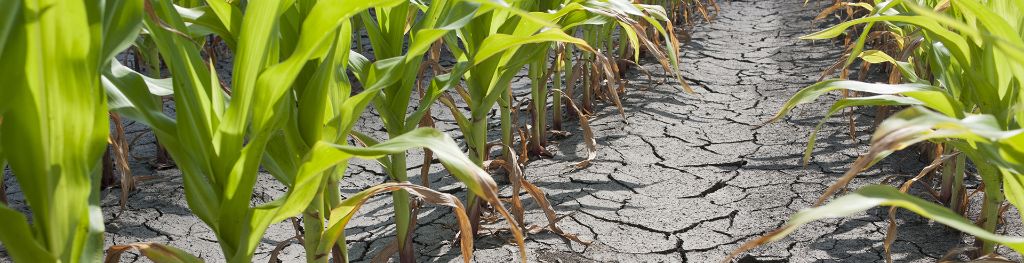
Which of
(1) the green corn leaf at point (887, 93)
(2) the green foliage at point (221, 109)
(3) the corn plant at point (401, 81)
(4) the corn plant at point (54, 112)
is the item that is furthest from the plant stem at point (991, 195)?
(4) the corn plant at point (54, 112)

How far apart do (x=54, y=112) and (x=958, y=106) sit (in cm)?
112

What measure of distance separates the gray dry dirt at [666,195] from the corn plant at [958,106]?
0.31 metres

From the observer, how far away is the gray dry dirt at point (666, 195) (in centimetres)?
208

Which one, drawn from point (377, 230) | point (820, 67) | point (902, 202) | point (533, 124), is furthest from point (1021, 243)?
point (820, 67)

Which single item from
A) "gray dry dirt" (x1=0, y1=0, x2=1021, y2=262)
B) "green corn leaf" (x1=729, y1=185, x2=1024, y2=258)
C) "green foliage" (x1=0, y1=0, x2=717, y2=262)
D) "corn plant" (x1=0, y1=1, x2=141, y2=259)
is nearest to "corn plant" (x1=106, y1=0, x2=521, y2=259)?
"green foliage" (x1=0, y1=0, x2=717, y2=262)

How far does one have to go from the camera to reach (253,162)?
1.14m

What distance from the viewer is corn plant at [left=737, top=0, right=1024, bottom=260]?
3.00ft

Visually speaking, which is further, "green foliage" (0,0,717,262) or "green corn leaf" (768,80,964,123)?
"green corn leaf" (768,80,964,123)

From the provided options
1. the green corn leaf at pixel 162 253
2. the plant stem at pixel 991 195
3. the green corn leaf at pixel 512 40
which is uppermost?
the green corn leaf at pixel 512 40

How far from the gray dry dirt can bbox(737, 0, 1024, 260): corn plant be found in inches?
12.3

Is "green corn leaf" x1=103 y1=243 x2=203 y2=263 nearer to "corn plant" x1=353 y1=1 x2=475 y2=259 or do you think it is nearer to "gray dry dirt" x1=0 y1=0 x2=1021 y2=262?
"corn plant" x1=353 y1=1 x2=475 y2=259

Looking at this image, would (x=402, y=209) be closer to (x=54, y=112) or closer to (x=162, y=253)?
(x=162, y=253)

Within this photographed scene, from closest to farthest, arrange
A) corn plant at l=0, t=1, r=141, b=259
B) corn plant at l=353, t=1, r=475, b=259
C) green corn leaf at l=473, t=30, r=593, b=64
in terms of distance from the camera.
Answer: corn plant at l=0, t=1, r=141, b=259 → green corn leaf at l=473, t=30, r=593, b=64 → corn plant at l=353, t=1, r=475, b=259

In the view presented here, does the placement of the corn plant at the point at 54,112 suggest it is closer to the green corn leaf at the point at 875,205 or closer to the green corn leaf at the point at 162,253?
the green corn leaf at the point at 162,253
